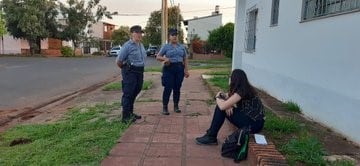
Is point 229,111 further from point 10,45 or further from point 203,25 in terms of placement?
point 203,25

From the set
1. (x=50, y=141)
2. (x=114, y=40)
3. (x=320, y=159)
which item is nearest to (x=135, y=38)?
(x=50, y=141)

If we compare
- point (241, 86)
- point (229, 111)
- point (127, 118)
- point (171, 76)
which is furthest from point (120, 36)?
point (241, 86)

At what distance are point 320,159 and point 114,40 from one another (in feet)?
230

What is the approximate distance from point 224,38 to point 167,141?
108ft

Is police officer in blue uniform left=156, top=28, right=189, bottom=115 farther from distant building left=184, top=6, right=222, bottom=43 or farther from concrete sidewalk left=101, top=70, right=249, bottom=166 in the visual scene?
distant building left=184, top=6, right=222, bottom=43

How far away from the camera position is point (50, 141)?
17.7ft

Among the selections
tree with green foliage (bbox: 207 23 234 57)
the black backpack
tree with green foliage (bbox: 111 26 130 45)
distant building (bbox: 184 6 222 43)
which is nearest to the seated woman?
the black backpack

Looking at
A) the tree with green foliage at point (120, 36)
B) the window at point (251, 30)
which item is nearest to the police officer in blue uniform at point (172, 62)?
the window at point (251, 30)

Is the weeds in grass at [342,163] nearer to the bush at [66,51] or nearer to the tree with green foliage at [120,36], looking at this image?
the bush at [66,51]

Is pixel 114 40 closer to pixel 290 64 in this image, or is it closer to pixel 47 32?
pixel 47 32

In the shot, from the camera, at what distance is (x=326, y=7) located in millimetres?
6715

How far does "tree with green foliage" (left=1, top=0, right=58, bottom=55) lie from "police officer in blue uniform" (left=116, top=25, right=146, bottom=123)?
127ft

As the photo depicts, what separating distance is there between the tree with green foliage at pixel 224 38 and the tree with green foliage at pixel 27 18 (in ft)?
60.5

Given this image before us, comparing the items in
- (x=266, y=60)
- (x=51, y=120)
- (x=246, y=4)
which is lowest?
(x=51, y=120)
